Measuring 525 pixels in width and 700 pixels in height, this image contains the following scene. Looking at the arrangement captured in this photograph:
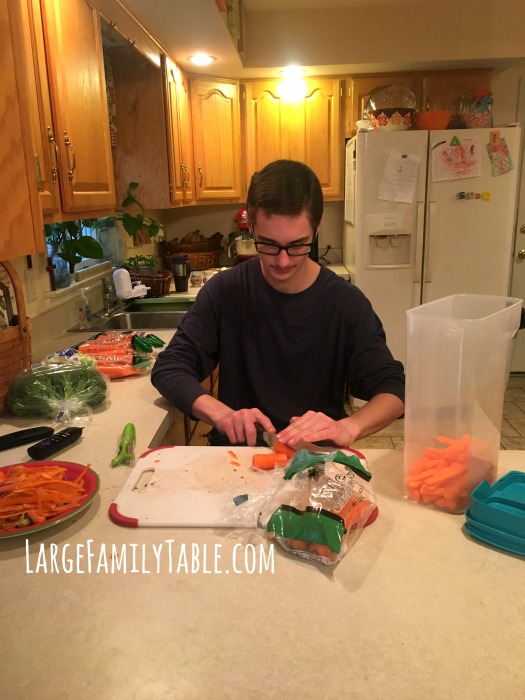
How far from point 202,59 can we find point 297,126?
88 cm

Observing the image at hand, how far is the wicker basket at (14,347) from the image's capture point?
4.59 ft

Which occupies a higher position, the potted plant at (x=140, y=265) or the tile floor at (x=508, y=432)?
the potted plant at (x=140, y=265)

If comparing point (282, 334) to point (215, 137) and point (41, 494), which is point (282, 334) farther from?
point (215, 137)

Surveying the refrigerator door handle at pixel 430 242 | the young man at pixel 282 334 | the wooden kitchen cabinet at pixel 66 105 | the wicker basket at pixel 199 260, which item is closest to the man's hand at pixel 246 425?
the young man at pixel 282 334

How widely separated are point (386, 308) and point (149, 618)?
3.02 meters

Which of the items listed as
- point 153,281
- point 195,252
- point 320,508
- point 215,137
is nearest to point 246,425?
point 320,508

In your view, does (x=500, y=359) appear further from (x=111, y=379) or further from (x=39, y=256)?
(x=39, y=256)

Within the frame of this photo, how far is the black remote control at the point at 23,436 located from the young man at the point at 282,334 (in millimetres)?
305

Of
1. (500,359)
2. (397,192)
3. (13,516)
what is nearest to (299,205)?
(500,359)

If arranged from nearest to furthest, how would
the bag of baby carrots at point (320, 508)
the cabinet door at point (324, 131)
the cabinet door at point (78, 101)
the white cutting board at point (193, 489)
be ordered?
the bag of baby carrots at point (320, 508) → the white cutting board at point (193, 489) → the cabinet door at point (78, 101) → the cabinet door at point (324, 131)

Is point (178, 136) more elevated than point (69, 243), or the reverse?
point (178, 136)

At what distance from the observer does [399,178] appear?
3328 mm

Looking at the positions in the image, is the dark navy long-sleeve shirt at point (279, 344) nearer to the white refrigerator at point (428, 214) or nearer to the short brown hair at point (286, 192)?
the short brown hair at point (286, 192)

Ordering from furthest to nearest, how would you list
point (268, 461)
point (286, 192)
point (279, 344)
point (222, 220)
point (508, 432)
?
point (222, 220) < point (508, 432) < point (279, 344) < point (286, 192) < point (268, 461)
